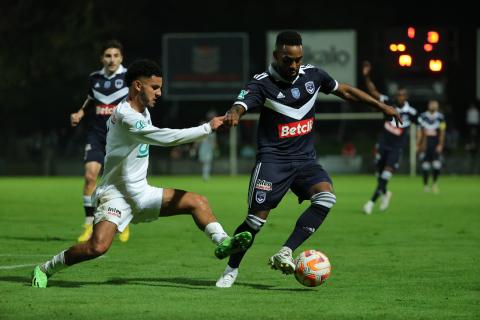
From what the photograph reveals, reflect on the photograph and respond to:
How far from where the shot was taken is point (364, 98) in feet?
32.6

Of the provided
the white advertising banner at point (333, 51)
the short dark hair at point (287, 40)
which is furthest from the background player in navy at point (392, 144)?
the white advertising banner at point (333, 51)

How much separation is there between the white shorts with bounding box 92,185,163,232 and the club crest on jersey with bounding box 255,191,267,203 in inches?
33.5

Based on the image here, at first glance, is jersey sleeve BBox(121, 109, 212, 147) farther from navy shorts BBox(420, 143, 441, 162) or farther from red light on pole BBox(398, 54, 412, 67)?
navy shorts BBox(420, 143, 441, 162)

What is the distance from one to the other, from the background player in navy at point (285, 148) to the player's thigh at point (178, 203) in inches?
17.6

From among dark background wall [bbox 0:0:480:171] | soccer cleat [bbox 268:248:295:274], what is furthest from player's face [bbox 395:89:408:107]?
dark background wall [bbox 0:0:480:171]

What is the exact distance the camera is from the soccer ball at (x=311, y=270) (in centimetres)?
909

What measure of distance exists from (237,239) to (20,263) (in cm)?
324

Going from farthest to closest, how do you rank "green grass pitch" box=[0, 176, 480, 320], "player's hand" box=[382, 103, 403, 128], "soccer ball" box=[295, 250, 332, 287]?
"player's hand" box=[382, 103, 403, 128], "soccer ball" box=[295, 250, 332, 287], "green grass pitch" box=[0, 176, 480, 320]

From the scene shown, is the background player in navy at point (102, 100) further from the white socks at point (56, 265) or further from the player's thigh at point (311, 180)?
the player's thigh at point (311, 180)

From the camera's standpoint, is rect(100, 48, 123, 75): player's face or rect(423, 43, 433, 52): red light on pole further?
rect(423, 43, 433, 52): red light on pole

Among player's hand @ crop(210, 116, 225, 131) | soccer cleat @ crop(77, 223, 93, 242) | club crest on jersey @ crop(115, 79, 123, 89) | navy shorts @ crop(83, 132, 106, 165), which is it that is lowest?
soccer cleat @ crop(77, 223, 93, 242)

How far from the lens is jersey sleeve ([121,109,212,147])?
28.1 ft

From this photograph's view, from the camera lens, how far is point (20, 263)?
1111cm

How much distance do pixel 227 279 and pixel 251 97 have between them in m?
1.60
